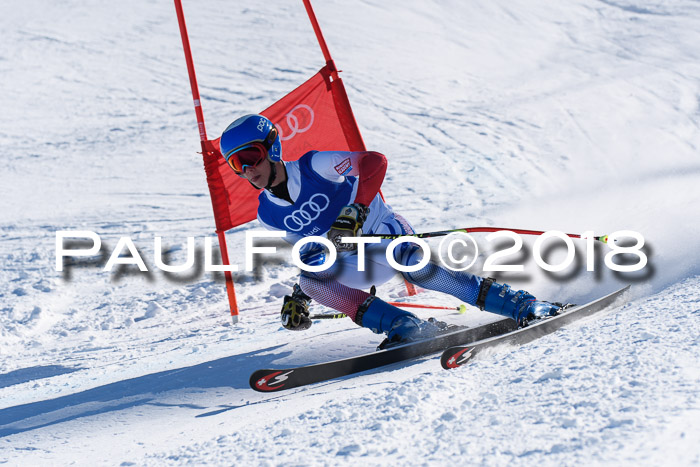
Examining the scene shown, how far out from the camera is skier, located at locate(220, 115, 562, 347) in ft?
11.8

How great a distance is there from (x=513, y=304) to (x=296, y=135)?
259 cm

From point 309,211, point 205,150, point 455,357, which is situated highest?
point 309,211

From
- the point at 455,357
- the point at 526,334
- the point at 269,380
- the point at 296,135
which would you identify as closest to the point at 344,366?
the point at 269,380

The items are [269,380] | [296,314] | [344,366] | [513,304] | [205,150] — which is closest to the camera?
[269,380]

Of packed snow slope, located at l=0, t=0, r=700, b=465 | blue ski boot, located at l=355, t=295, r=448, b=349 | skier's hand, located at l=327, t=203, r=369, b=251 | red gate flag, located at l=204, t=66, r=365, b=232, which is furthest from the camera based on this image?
red gate flag, located at l=204, t=66, r=365, b=232

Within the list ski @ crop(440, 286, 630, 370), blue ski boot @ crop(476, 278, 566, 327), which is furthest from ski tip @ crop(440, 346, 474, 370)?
blue ski boot @ crop(476, 278, 566, 327)

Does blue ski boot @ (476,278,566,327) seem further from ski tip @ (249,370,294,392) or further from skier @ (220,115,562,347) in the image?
ski tip @ (249,370,294,392)

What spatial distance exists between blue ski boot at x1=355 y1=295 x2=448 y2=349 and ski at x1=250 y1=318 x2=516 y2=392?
3.4 inches

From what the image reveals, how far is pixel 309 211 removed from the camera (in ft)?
12.6

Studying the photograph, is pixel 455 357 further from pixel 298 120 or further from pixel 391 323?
pixel 298 120

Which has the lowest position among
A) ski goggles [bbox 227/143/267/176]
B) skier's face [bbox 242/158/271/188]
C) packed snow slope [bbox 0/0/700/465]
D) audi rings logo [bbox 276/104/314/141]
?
packed snow slope [bbox 0/0/700/465]

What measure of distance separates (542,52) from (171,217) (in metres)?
9.47

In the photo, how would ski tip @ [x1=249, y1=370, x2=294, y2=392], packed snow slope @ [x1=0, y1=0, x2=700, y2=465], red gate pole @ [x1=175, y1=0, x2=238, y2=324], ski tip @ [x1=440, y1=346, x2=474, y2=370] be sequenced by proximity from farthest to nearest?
red gate pole @ [x1=175, y1=0, x2=238, y2=324] → ski tip @ [x1=249, y1=370, x2=294, y2=392] → ski tip @ [x1=440, y1=346, x2=474, y2=370] → packed snow slope @ [x1=0, y1=0, x2=700, y2=465]

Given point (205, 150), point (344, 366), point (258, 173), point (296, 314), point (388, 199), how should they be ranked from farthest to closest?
1. point (388, 199)
2. point (205, 150)
3. point (296, 314)
4. point (258, 173)
5. point (344, 366)
